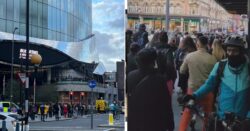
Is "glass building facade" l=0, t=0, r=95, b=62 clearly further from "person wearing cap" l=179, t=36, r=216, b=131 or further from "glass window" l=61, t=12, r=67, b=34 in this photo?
"person wearing cap" l=179, t=36, r=216, b=131

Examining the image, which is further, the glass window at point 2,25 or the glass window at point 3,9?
the glass window at point 2,25

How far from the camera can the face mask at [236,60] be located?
15.8 ft

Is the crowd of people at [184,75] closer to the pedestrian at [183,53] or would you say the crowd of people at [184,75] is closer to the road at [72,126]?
the pedestrian at [183,53]

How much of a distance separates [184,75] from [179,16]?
0.57m

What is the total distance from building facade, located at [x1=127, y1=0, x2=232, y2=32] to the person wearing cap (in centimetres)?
19

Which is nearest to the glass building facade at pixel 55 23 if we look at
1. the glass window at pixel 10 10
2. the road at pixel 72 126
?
the glass window at pixel 10 10

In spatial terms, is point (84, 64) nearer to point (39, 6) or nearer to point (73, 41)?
point (73, 41)

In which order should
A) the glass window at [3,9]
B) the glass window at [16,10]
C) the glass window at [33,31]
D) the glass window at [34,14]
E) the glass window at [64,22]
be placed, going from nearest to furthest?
1. the glass window at [3,9]
2. the glass window at [16,10]
3. the glass window at [33,31]
4. the glass window at [34,14]
5. the glass window at [64,22]

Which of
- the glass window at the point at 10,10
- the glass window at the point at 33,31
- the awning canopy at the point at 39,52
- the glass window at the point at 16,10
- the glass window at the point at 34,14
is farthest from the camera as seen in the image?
the glass window at the point at 34,14

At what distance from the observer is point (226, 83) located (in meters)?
4.84

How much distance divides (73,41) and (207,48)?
8309cm

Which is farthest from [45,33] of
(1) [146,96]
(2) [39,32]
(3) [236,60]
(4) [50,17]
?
(3) [236,60]

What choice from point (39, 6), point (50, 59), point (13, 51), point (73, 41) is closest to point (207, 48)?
point (13, 51)

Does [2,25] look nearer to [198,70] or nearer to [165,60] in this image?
[165,60]
